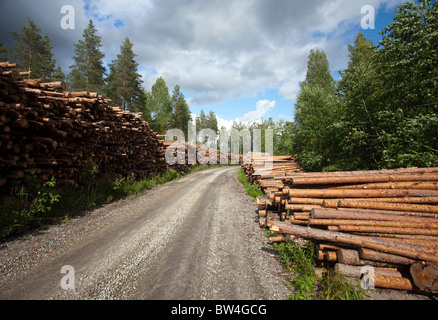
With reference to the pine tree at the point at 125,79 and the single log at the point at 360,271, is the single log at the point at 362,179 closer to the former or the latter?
the single log at the point at 360,271

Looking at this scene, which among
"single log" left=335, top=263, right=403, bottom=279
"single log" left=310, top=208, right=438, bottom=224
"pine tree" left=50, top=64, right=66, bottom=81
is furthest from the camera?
"pine tree" left=50, top=64, right=66, bottom=81

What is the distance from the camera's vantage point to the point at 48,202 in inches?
223

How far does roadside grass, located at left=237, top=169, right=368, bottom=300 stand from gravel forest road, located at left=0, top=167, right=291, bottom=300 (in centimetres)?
22

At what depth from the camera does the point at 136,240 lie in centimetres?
448

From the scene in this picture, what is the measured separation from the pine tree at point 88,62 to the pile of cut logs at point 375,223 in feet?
97.5

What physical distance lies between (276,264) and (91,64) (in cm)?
3237

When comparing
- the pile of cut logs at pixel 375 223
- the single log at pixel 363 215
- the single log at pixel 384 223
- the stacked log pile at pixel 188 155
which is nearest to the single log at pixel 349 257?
the pile of cut logs at pixel 375 223

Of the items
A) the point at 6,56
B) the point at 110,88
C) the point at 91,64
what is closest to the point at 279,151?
the point at 110,88

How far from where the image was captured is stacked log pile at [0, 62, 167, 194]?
5.05 m

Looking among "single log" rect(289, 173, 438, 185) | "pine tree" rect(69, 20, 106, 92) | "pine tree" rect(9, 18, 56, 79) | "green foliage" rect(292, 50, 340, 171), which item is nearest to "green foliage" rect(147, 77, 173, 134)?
"pine tree" rect(69, 20, 106, 92)

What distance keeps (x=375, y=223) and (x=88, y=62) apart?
3338cm

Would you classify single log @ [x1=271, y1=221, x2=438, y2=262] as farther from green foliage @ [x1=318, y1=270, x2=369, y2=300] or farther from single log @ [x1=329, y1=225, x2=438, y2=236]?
green foliage @ [x1=318, y1=270, x2=369, y2=300]

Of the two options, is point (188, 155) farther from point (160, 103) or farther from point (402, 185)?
point (402, 185)
